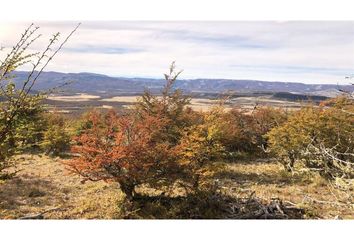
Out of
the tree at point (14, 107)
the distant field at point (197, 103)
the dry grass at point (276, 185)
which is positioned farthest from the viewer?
the distant field at point (197, 103)

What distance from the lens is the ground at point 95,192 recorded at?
11.5 m

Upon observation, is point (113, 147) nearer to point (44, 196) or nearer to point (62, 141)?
point (44, 196)

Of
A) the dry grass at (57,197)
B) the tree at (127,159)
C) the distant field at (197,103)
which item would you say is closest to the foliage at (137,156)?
the tree at (127,159)

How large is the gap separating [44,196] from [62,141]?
372 inches

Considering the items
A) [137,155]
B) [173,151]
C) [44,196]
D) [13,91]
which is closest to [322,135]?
[173,151]

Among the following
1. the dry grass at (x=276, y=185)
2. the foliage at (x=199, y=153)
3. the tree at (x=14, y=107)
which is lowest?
the dry grass at (x=276, y=185)

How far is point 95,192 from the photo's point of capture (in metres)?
14.2

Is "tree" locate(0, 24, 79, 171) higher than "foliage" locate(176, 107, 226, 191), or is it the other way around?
"tree" locate(0, 24, 79, 171)

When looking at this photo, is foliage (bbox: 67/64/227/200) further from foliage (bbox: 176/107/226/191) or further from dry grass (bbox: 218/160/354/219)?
dry grass (bbox: 218/160/354/219)

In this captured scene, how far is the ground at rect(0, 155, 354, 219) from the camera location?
11539 mm

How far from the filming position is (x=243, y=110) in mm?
29281

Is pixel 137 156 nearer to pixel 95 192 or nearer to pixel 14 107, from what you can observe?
pixel 95 192

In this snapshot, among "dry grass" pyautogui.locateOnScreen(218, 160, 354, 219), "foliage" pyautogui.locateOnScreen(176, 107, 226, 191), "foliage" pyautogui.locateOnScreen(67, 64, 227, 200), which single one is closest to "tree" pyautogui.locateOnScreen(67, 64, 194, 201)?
"foliage" pyautogui.locateOnScreen(67, 64, 227, 200)

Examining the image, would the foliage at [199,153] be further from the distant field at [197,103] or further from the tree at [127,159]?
the distant field at [197,103]
